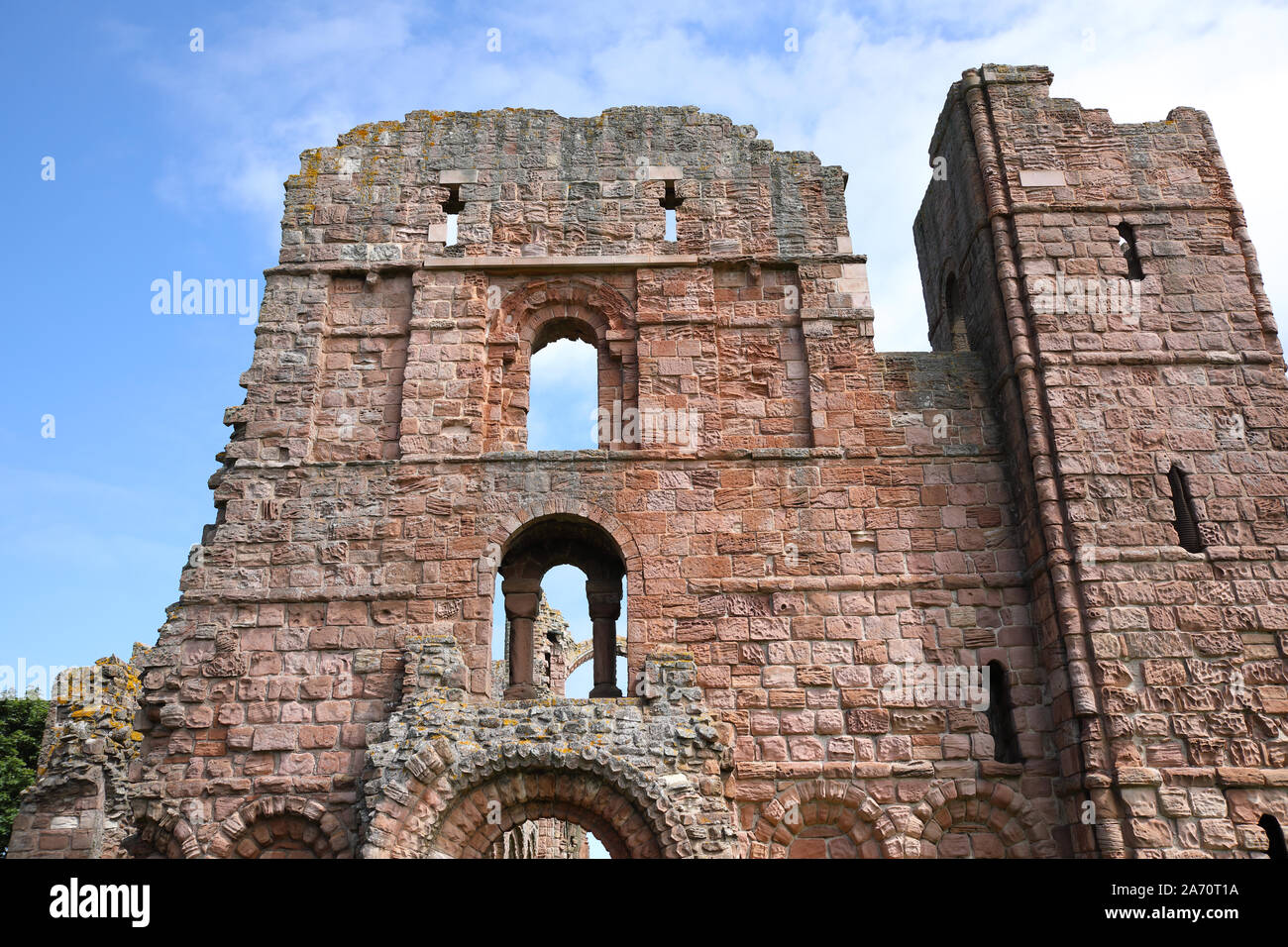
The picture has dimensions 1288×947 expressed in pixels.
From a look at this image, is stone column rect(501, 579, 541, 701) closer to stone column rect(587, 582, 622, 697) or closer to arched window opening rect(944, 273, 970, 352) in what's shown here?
stone column rect(587, 582, 622, 697)

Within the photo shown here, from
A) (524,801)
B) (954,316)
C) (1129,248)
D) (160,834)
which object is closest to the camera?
(524,801)

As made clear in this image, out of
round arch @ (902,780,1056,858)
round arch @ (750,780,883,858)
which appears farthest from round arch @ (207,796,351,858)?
round arch @ (902,780,1056,858)

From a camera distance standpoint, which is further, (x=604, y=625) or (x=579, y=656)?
(x=579, y=656)

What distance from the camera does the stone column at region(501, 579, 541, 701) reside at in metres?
10.8

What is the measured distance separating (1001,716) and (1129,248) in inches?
226

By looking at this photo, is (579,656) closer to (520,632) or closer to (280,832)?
(520,632)

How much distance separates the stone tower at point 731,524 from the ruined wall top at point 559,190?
0.17 feet

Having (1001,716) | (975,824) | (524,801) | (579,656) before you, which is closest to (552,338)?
(524,801)

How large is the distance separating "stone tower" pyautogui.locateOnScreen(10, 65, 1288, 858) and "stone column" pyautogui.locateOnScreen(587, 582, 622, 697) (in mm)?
55

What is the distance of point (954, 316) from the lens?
45.5 ft

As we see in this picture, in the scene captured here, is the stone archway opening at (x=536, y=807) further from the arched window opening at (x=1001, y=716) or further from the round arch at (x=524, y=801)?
the arched window opening at (x=1001, y=716)

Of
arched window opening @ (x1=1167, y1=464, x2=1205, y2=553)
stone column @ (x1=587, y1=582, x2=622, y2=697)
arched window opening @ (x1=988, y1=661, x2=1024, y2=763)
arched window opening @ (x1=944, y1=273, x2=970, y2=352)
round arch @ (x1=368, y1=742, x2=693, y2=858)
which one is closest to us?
round arch @ (x1=368, y1=742, x2=693, y2=858)
